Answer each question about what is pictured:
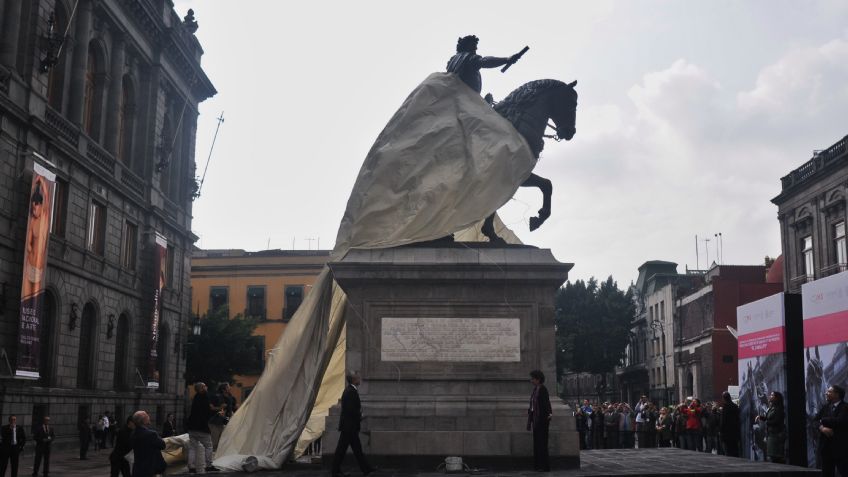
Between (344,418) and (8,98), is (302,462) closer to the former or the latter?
(344,418)

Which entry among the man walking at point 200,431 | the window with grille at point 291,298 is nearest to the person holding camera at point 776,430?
the man walking at point 200,431

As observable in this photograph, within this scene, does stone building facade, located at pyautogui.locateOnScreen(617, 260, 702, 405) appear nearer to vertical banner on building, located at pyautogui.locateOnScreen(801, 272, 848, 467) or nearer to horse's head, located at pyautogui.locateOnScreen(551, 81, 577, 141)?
vertical banner on building, located at pyautogui.locateOnScreen(801, 272, 848, 467)

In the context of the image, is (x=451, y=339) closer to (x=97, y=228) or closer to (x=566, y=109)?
(x=566, y=109)

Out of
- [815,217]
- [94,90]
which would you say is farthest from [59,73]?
[815,217]

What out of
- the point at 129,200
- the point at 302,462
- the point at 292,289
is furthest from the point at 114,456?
the point at 292,289

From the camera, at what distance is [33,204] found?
91.2 ft

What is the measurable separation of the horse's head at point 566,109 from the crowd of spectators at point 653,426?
1156 cm

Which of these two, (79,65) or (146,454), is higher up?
(79,65)

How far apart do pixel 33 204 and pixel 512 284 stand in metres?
19.4

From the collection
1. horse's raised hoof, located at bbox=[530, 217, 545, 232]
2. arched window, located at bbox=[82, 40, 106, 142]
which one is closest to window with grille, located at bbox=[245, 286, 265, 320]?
arched window, located at bbox=[82, 40, 106, 142]

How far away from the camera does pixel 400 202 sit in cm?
1418

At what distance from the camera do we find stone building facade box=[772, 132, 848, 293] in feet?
139

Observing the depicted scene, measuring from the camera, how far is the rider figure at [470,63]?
48.8ft

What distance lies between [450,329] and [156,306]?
30.1 meters
